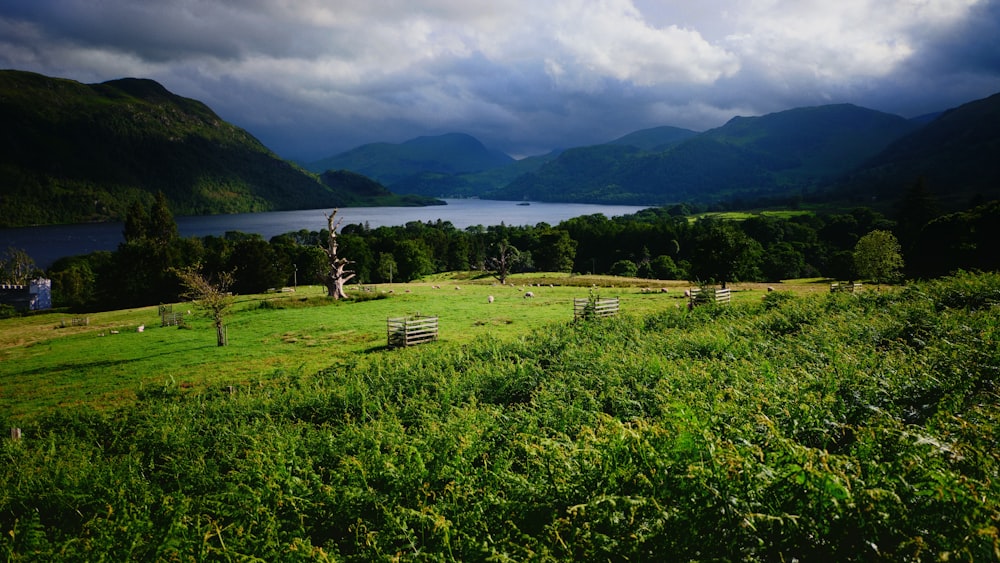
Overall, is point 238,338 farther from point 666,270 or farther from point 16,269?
point 16,269

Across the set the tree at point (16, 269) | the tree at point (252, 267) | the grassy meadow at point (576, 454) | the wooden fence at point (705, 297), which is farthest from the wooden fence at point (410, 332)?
the tree at point (16, 269)

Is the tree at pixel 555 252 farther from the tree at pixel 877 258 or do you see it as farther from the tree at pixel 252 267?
the tree at pixel 877 258

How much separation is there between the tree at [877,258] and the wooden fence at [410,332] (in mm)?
52249

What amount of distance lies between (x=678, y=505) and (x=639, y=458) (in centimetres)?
95

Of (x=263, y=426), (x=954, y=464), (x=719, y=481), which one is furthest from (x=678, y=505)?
(x=263, y=426)

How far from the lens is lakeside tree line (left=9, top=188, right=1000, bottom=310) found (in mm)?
56875

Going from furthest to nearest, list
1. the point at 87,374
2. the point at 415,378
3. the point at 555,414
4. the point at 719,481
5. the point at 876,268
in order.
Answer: the point at 876,268 → the point at 87,374 → the point at 415,378 → the point at 555,414 → the point at 719,481

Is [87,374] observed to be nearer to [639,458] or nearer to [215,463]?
[215,463]

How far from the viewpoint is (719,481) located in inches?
204

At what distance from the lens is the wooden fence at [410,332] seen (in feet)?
101

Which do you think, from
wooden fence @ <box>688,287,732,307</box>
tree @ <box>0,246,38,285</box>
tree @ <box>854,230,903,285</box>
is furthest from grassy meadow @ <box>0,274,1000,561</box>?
tree @ <box>0,246,38,285</box>

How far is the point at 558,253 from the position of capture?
118750mm

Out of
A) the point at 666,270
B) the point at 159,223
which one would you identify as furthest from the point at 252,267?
the point at 666,270

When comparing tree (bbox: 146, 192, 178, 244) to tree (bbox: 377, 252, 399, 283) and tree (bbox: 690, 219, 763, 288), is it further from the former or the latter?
tree (bbox: 690, 219, 763, 288)
